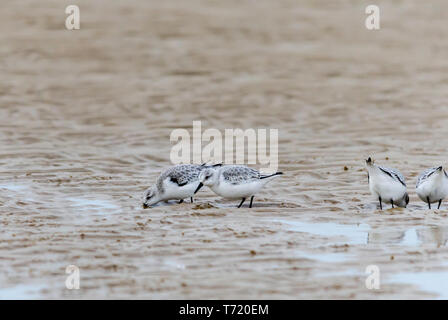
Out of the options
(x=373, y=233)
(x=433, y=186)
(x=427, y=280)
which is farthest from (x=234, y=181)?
(x=427, y=280)

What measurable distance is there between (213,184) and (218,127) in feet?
15.3

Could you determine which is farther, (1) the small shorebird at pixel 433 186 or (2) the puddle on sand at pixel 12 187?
(2) the puddle on sand at pixel 12 187

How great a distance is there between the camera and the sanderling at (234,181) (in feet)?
38.3

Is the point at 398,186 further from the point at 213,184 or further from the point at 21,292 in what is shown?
the point at 21,292

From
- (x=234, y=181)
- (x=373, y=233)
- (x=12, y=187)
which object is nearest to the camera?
(x=373, y=233)

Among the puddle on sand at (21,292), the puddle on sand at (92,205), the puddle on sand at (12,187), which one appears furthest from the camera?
the puddle on sand at (12,187)

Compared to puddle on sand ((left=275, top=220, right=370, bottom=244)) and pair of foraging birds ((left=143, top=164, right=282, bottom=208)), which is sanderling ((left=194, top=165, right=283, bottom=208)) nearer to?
pair of foraging birds ((left=143, top=164, right=282, bottom=208))

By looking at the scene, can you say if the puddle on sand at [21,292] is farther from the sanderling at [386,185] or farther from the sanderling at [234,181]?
the sanderling at [386,185]

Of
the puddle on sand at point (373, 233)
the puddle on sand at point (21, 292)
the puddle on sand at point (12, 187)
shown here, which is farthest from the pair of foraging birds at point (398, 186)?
the puddle on sand at point (21, 292)

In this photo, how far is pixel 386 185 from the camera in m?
11.4

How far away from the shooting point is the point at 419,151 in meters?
15.1

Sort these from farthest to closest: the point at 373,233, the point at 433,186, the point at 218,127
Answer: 1. the point at 218,127
2. the point at 433,186
3. the point at 373,233

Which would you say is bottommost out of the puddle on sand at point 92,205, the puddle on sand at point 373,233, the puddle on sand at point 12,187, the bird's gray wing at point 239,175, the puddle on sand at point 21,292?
the puddle on sand at point 21,292

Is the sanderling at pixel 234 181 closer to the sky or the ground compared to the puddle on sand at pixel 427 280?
closer to the sky
